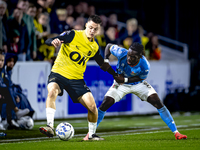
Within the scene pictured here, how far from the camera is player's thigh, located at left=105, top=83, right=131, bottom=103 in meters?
8.70

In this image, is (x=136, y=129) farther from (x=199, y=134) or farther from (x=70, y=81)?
(x=70, y=81)

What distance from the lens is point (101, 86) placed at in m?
14.0

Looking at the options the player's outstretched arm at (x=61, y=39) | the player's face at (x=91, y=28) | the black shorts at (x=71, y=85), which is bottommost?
the black shorts at (x=71, y=85)

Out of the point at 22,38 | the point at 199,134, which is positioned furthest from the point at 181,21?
the point at 199,134

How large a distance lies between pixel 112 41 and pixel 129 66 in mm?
5537

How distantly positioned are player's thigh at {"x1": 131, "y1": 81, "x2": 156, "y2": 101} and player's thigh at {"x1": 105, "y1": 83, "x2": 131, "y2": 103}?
151 mm

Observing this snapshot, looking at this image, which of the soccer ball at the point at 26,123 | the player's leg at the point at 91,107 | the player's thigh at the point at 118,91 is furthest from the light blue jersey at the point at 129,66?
the soccer ball at the point at 26,123

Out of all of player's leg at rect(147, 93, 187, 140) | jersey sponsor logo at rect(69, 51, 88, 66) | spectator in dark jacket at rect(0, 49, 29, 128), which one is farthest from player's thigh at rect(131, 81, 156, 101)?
spectator in dark jacket at rect(0, 49, 29, 128)

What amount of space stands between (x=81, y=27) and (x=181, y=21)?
7639mm

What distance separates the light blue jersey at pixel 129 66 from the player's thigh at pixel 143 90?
0.39ft

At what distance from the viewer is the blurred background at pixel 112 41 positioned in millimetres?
12203

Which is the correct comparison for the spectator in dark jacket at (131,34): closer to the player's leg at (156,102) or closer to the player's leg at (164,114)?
the player's leg at (156,102)

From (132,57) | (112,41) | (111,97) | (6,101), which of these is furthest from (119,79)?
(112,41)

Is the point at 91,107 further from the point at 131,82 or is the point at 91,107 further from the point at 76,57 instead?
the point at 131,82
